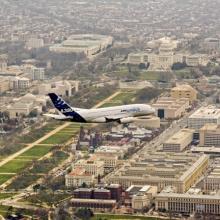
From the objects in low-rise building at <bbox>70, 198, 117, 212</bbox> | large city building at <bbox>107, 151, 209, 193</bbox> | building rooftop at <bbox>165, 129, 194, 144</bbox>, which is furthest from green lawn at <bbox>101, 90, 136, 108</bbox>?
low-rise building at <bbox>70, 198, 117, 212</bbox>

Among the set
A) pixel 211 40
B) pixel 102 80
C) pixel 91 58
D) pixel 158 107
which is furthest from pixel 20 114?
pixel 211 40

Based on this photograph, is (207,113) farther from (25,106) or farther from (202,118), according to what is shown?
(25,106)

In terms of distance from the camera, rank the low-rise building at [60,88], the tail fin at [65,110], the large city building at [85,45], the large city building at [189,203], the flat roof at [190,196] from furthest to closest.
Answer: the large city building at [85,45] < the low-rise building at [60,88] < the flat roof at [190,196] < the large city building at [189,203] < the tail fin at [65,110]

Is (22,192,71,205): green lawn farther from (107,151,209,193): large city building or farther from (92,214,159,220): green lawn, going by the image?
(107,151,209,193): large city building

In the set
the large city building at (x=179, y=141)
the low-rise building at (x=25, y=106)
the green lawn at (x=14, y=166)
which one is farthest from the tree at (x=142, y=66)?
the green lawn at (x=14, y=166)

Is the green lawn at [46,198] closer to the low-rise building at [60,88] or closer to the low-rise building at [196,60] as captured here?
the low-rise building at [60,88]

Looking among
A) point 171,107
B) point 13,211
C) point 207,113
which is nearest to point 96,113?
point 13,211
